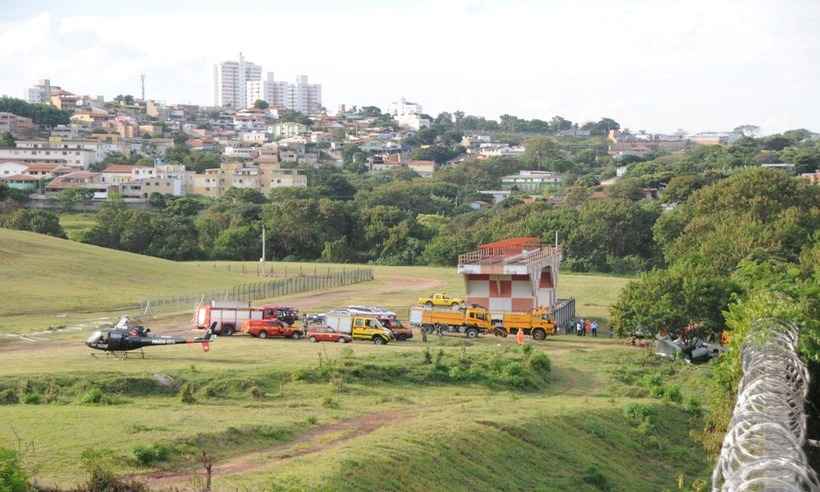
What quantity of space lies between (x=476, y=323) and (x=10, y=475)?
3228 centimetres

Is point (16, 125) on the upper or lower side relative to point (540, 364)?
upper

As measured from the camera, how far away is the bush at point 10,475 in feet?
52.6

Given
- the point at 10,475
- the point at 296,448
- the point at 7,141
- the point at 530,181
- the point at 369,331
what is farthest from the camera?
the point at 530,181

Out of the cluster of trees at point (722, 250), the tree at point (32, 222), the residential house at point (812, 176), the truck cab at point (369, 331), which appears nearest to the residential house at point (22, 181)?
the tree at point (32, 222)

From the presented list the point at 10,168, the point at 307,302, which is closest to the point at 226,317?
the point at 307,302

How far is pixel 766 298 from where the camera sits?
25703 millimetres

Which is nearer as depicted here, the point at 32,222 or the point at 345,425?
the point at 345,425

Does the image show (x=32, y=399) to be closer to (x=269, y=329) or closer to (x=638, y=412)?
(x=638, y=412)

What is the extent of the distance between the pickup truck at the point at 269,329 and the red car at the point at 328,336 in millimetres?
926

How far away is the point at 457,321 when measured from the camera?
47312 mm

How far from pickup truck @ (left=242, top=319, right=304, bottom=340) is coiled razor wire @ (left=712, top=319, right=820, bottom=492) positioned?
2380 centimetres

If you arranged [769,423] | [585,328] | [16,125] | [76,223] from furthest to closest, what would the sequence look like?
[16,125] < [76,223] < [585,328] < [769,423]

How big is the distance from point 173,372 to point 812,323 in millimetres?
17165

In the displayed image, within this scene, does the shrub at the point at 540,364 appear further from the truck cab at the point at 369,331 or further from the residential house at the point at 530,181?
the residential house at the point at 530,181
